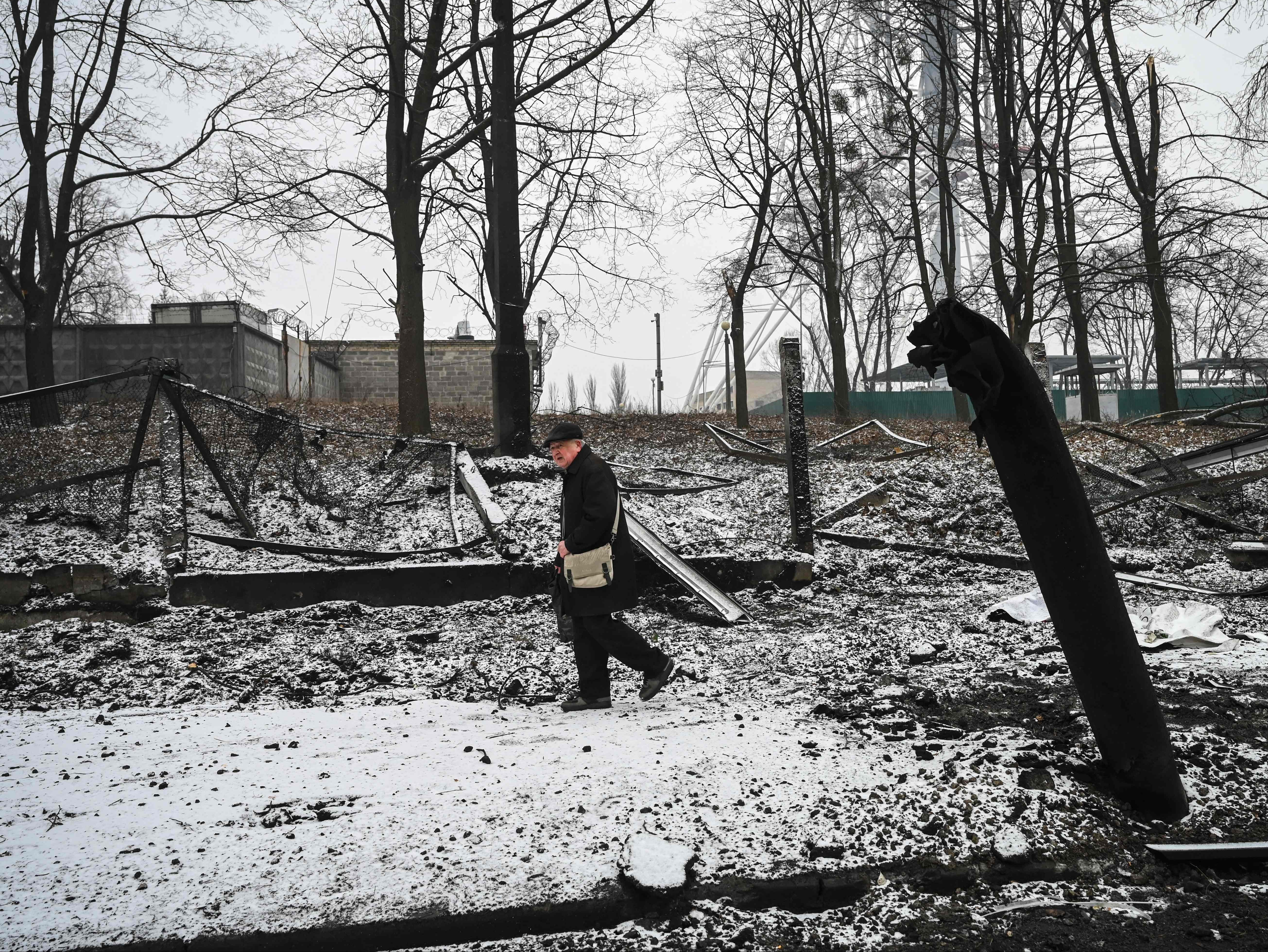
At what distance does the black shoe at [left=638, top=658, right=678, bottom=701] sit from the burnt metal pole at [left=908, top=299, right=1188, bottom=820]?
2.42 meters

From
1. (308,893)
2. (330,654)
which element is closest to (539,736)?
(308,893)

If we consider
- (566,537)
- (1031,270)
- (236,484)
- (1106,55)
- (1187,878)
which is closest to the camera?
(1187,878)

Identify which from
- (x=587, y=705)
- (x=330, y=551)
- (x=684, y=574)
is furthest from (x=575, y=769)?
(x=330, y=551)

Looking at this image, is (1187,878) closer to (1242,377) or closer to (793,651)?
(793,651)

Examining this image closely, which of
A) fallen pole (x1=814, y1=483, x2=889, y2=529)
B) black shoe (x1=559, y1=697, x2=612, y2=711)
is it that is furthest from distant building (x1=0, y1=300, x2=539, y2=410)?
black shoe (x1=559, y1=697, x2=612, y2=711)

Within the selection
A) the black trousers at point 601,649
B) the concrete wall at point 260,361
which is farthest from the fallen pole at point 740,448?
the concrete wall at point 260,361

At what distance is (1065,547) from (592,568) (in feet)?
8.51

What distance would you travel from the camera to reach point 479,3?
13312mm

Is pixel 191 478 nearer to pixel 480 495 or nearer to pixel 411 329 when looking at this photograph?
pixel 480 495

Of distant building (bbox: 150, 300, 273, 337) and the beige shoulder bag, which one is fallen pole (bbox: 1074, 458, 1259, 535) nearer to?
the beige shoulder bag

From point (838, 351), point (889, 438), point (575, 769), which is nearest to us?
point (575, 769)

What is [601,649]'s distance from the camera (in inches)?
208

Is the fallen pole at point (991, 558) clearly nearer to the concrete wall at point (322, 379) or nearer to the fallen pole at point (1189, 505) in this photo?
the fallen pole at point (1189, 505)

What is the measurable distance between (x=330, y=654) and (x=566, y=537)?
7.29 ft
